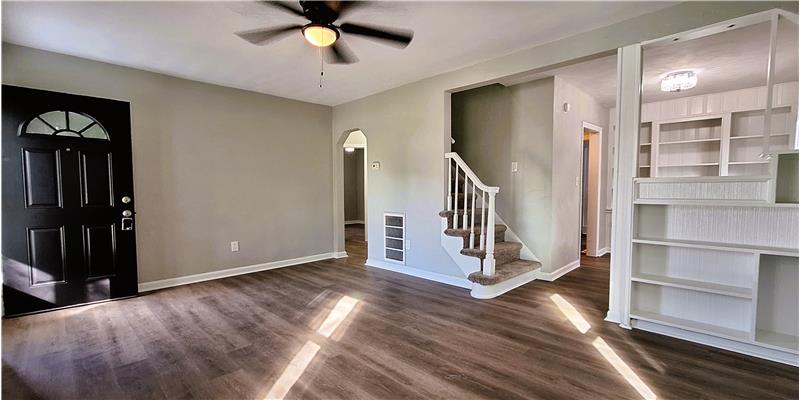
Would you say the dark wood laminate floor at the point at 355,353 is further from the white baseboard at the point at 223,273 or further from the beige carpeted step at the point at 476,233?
the beige carpeted step at the point at 476,233

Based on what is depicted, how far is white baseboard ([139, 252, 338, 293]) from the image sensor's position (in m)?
4.21

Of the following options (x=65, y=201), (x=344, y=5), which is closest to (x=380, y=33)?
(x=344, y=5)

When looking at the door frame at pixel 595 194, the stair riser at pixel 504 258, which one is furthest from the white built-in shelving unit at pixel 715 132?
the stair riser at pixel 504 258

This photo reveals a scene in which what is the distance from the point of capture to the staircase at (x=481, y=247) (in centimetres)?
391

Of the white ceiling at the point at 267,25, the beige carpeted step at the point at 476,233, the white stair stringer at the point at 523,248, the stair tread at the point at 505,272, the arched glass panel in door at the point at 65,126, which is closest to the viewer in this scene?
the white ceiling at the point at 267,25

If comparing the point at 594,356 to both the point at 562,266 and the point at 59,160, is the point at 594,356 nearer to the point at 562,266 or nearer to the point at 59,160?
the point at 562,266

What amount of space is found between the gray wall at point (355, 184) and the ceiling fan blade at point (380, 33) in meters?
7.78

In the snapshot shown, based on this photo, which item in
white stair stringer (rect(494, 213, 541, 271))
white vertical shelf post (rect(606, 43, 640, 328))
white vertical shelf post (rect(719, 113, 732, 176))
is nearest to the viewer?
white vertical shelf post (rect(606, 43, 640, 328))

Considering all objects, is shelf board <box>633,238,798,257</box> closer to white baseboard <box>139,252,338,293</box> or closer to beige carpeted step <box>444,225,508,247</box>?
beige carpeted step <box>444,225,508,247</box>

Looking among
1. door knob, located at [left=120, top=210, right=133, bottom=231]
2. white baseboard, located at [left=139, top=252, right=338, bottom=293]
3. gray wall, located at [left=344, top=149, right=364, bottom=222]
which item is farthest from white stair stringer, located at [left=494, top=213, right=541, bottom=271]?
gray wall, located at [left=344, top=149, right=364, bottom=222]

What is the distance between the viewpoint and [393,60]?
3844mm

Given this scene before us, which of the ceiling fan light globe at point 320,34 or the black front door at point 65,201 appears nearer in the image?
the ceiling fan light globe at point 320,34

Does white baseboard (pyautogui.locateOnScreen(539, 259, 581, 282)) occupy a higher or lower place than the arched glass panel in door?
lower

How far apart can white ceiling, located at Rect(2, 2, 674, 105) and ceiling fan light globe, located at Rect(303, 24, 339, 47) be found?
25 centimetres
